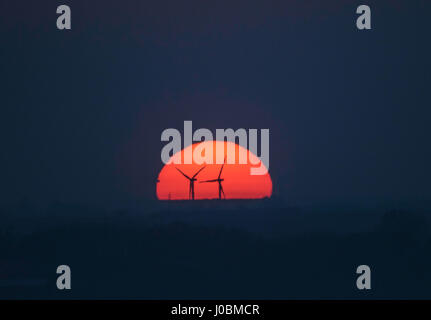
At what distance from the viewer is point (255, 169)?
107 ft

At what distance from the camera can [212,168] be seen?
40281 millimetres

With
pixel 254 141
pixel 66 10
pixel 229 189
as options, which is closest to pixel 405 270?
pixel 229 189

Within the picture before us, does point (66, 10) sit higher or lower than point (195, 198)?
higher
